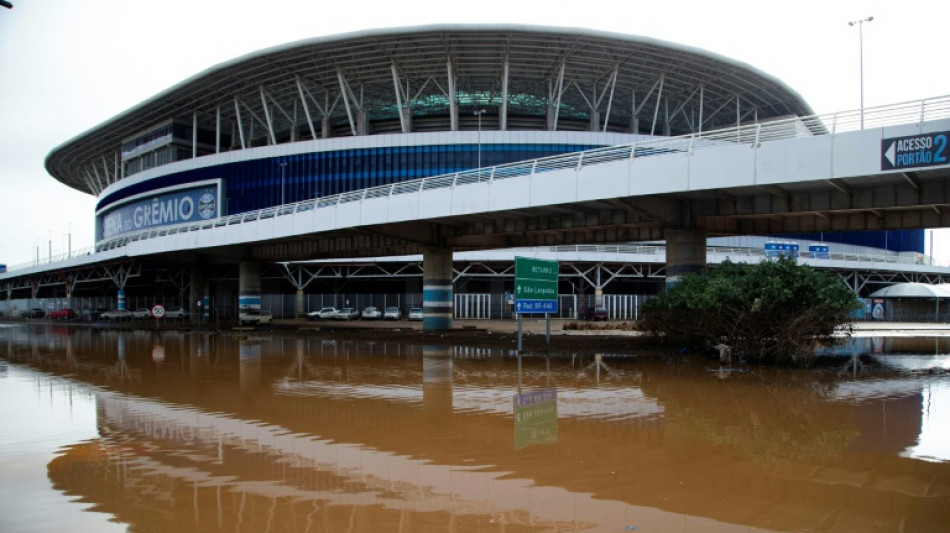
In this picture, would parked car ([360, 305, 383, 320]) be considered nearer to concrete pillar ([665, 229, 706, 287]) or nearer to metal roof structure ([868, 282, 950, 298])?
concrete pillar ([665, 229, 706, 287])

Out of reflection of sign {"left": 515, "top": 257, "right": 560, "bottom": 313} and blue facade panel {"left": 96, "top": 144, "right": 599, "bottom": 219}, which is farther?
blue facade panel {"left": 96, "top": 144, "right": 599, "bottom": 219}

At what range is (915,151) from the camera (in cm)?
2081

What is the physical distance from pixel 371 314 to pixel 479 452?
2356 inches

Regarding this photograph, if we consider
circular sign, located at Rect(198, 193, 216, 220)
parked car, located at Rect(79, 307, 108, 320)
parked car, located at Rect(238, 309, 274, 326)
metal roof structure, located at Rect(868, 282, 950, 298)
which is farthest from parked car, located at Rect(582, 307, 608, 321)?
parked car, located at Rect(79, 307, 108, 320)

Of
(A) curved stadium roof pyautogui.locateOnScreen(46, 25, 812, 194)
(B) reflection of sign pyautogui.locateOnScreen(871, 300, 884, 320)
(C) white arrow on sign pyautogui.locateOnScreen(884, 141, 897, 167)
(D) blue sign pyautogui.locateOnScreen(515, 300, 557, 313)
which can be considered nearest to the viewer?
(C) white arrow on sign pyautogui.locateOnScreen(884, 141, 897, 167)

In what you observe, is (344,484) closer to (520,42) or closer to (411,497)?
(411,497)

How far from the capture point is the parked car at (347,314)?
224ft

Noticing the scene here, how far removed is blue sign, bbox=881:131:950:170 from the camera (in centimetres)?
2023

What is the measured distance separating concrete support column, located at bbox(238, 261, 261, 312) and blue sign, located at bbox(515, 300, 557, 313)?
3777 centimetres

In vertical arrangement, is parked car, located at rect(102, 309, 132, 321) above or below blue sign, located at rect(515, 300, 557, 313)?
below

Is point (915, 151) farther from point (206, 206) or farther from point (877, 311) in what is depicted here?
point (206, 206)

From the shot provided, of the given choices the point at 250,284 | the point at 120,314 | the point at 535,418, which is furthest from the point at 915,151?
the point at 120,314

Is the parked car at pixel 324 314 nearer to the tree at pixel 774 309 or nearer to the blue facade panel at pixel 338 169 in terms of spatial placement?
the blue facade panel at pixel 338 169

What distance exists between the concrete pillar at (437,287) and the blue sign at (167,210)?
47.6 meters
